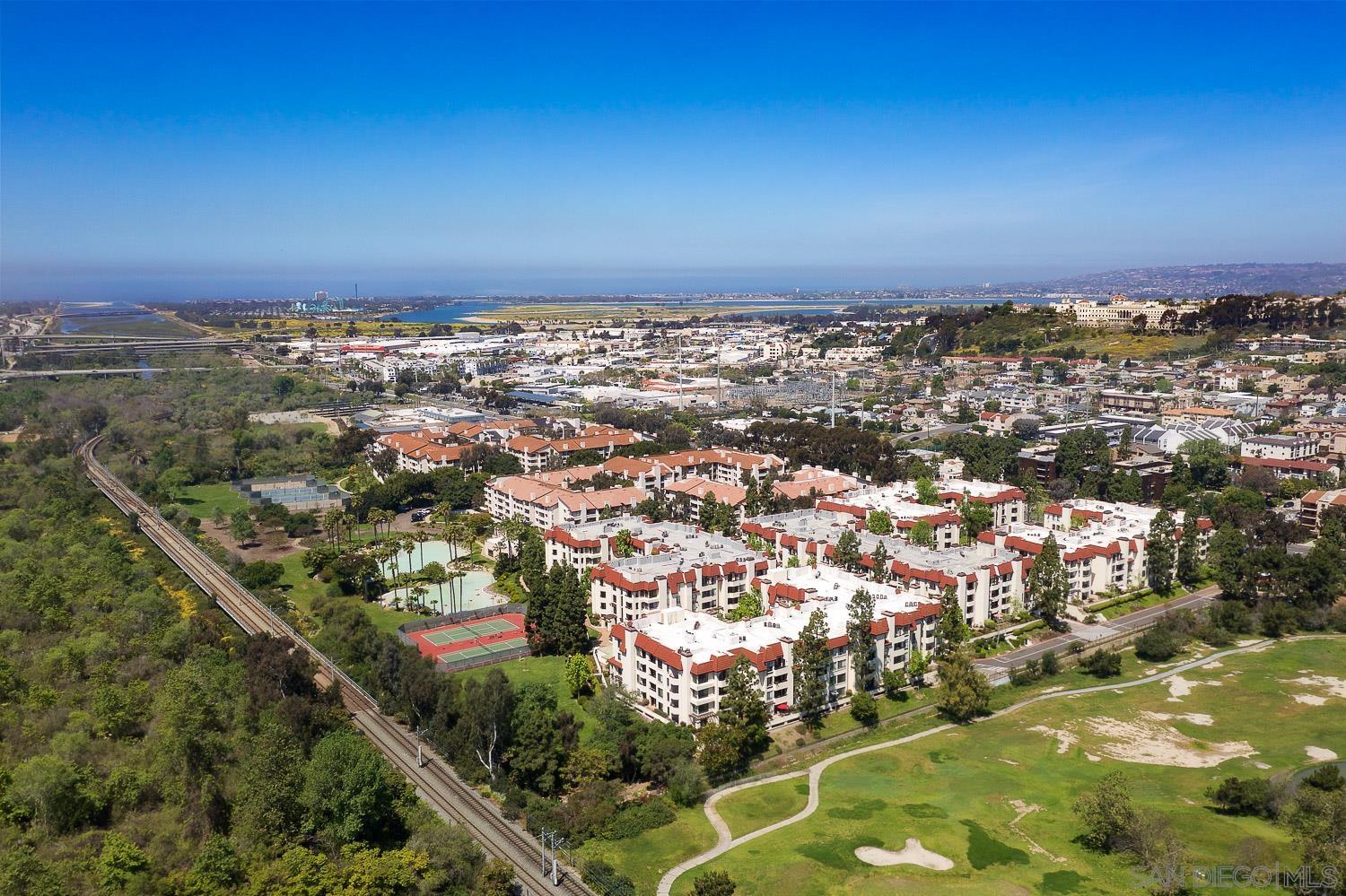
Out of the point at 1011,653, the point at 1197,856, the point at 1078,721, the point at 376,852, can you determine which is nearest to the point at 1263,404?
the point at 1011,653

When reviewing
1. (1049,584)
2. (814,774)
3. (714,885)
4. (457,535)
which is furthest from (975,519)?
(714,885)

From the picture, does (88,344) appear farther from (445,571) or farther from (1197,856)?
(1197,856)

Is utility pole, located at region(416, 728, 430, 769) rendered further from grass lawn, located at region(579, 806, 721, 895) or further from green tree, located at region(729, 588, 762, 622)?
green tree, located at region(729, 588, 762, 622)

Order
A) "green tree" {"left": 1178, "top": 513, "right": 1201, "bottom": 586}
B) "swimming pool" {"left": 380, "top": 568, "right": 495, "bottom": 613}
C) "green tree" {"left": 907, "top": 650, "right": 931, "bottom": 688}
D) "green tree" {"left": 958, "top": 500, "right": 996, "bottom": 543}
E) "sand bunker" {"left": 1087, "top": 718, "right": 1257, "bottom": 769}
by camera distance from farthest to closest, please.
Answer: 1. "green tree" {"left": 958, "top": 500, "right": 996, "bottom": 543}
2. "green tree" {"left": 1178, "top": 513, "right": 1201, "bottom": 586}
3. "swimming pool" {"left": 380, "top": 568, "right": 495, "bottom": 613}
4. "green tree" {"left": 907, "top": 650, "right": 931, "bottom": 688}
5. "sand bunker" {"left": 1087, "top": 718, "right": 1257, "bottom": 769}

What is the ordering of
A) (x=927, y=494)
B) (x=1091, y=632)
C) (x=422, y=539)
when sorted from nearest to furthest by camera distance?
1. (x=1091, y=632)
2. (x=422, y=539)
3. (x=927, y=494)

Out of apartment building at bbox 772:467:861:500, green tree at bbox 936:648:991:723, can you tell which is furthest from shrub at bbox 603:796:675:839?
apartment building at bbox 772:467:861:500

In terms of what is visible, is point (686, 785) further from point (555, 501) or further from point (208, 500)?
point (208, 500)
